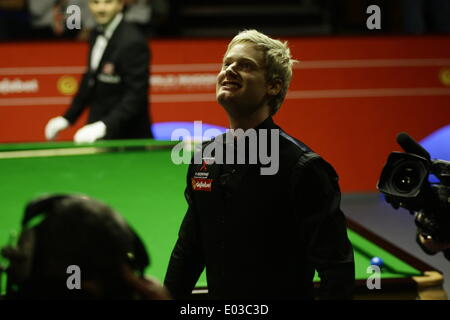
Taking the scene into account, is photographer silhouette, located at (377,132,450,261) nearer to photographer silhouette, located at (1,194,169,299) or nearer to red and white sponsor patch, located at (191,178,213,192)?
red and white sponsor patch, located at (191,178,213,192)

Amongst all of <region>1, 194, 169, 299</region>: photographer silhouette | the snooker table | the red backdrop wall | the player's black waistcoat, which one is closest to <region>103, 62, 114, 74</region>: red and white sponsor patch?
the snooker table

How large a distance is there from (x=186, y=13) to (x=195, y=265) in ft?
22.9

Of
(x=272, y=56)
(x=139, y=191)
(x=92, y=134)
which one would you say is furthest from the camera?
(x=92, y=134)

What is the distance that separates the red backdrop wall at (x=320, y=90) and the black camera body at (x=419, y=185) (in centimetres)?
488

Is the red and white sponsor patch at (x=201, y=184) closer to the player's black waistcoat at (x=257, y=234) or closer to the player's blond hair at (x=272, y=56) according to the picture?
the player's black waistcoat at (x=257, y=234)

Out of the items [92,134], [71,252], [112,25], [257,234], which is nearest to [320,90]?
[112,25]

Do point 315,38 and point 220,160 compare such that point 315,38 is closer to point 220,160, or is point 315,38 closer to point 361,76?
point 361,76

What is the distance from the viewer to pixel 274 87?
2863mm

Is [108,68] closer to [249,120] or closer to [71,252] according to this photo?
[249,120]

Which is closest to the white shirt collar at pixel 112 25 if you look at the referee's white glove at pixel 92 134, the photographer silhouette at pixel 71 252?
the referee's white glove at pixel 92 134

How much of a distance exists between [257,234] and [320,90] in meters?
5.42

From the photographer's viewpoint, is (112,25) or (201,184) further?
(112,25)

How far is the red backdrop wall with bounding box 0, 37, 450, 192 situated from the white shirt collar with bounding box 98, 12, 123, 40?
5.49ft

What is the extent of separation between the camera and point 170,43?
25.8ft
